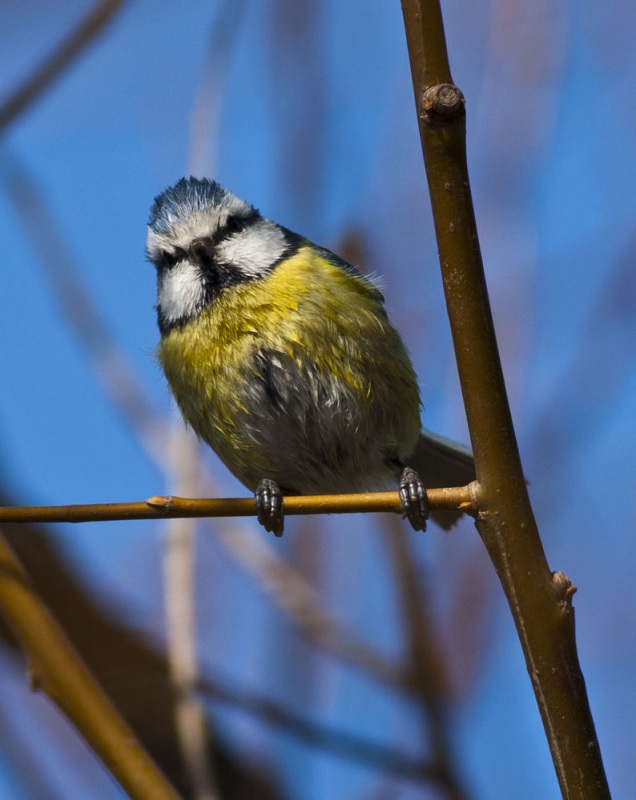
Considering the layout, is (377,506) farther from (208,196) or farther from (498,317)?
(498,317)

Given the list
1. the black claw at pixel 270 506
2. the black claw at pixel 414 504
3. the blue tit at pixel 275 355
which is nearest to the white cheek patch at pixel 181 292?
the blue tit at pixel 275 355

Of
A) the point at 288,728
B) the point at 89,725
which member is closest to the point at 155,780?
the point at 89,725

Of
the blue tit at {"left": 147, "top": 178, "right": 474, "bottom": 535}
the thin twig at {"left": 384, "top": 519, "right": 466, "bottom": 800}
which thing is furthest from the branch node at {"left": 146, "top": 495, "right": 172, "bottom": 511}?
the thin twig at {"left": 384, "top": 519, "right": 466, "bottom": 800}

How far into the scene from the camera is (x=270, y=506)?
74.9 inches

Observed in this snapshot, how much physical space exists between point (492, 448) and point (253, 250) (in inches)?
48.0

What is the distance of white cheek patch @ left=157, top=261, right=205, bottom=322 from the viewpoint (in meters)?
2.19

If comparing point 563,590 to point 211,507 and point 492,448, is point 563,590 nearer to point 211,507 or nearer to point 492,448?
point 492,448

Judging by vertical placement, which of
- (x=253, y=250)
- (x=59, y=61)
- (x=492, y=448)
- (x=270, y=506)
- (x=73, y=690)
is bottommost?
(x=73, y=690)

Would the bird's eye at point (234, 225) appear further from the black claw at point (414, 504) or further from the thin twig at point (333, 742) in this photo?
the thin twig at point (333, 742)

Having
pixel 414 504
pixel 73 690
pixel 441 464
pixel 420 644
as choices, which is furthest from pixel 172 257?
pixel 73 690

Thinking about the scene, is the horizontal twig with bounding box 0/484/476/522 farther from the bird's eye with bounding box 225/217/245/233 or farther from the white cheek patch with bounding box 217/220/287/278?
the bird's eye with bounding box 225/217/245/233

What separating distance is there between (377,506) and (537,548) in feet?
0.70

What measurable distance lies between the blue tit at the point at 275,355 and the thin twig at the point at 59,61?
609mm

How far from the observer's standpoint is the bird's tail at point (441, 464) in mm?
2469
